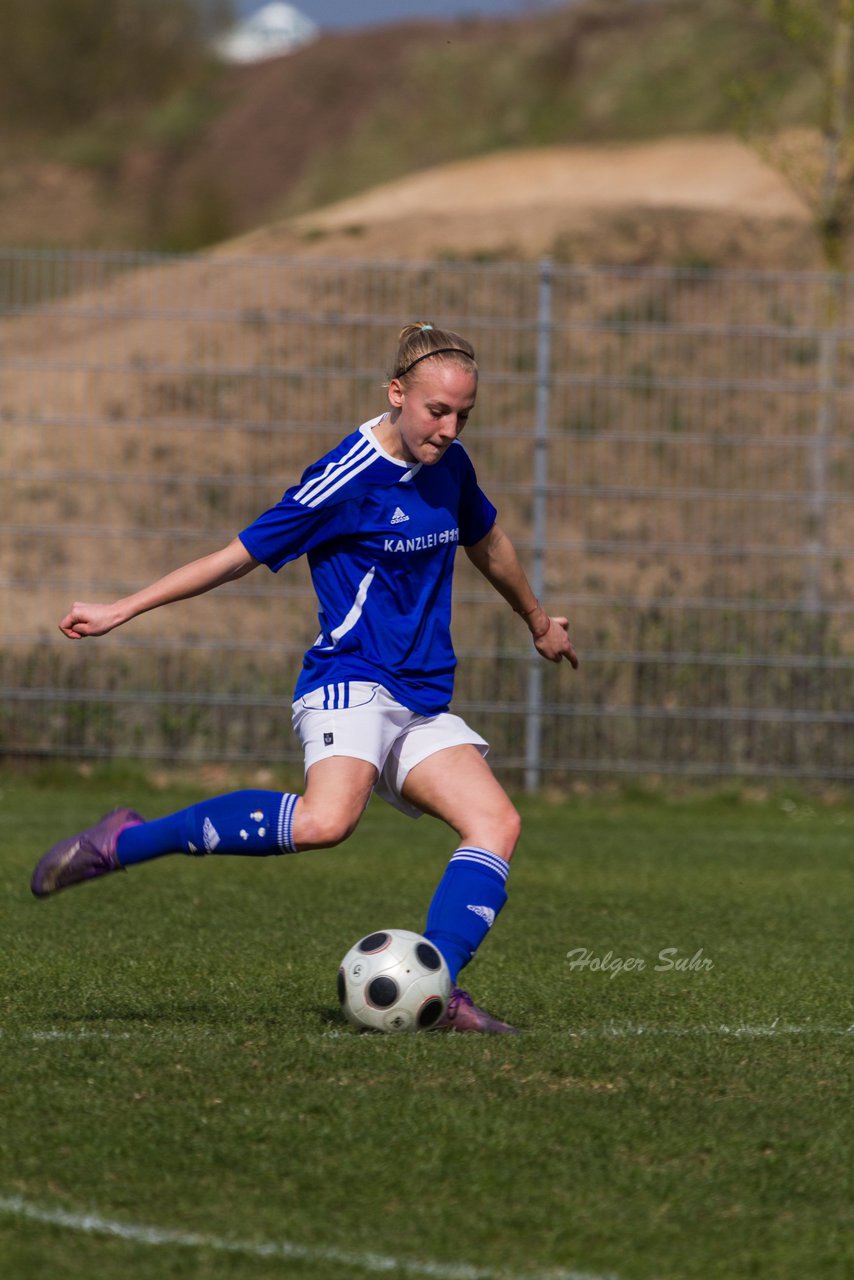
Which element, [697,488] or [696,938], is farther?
[697,488]

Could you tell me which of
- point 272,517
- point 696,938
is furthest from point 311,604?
point 272,517

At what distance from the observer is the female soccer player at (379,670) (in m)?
4.87

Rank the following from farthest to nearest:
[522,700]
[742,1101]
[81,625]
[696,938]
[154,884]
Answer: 1. [522,700]
2. [154,884]
3. [696,938]
4. [81,625]
5. [742,1101]

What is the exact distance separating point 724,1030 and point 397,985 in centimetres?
101

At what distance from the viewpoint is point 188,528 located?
11.4 m

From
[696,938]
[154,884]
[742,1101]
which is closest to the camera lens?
[742,1101]

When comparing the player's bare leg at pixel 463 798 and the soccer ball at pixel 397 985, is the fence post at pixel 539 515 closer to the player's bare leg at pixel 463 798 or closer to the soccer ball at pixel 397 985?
the player's bare leg at pixel 463 798

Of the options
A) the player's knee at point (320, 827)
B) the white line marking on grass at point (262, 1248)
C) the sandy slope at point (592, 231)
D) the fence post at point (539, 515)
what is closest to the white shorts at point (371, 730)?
the player's knee at point (320, 827)

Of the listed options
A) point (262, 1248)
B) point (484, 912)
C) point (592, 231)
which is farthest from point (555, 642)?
point (592, 231)

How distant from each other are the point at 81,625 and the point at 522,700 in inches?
265

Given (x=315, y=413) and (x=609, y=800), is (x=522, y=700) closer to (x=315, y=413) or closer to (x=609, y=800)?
(x=609, y=800)

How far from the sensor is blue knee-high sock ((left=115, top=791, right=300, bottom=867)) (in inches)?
192

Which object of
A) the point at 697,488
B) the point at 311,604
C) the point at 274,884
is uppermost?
the point at 697,488

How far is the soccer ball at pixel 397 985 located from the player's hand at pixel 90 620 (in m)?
1.10
